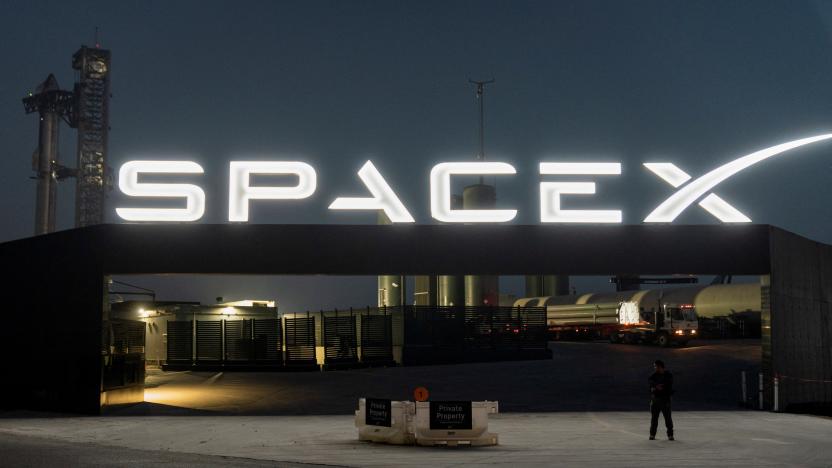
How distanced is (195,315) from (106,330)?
2242 centimetres

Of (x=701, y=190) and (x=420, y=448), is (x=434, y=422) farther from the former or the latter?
(x=701, y=190)

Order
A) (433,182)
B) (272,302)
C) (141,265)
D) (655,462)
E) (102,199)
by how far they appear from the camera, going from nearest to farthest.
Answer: (655,462)
(141,265)
(433,182)
(272,302)
(102,199)

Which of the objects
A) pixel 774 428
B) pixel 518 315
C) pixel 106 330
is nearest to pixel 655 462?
pixel 774 428

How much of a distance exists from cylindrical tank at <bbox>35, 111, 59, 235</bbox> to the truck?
193ft

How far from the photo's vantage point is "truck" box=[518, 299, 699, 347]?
5162cm

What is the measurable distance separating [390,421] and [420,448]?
904 millimetres

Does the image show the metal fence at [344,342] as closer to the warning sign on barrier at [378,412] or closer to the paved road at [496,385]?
the paved road at [496,385]

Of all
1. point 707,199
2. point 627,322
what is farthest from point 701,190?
point 627,322

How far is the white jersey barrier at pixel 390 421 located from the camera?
19.2 meters

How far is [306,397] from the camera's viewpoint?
31.4 meters

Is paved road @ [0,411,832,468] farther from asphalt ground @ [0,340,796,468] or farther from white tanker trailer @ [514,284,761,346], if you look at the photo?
white tanker trailer @ [514,284,761,346]

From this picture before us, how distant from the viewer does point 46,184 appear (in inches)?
3819

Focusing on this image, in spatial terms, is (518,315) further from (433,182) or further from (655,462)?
(655,462)

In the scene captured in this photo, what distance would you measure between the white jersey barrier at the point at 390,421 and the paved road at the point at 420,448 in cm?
36
